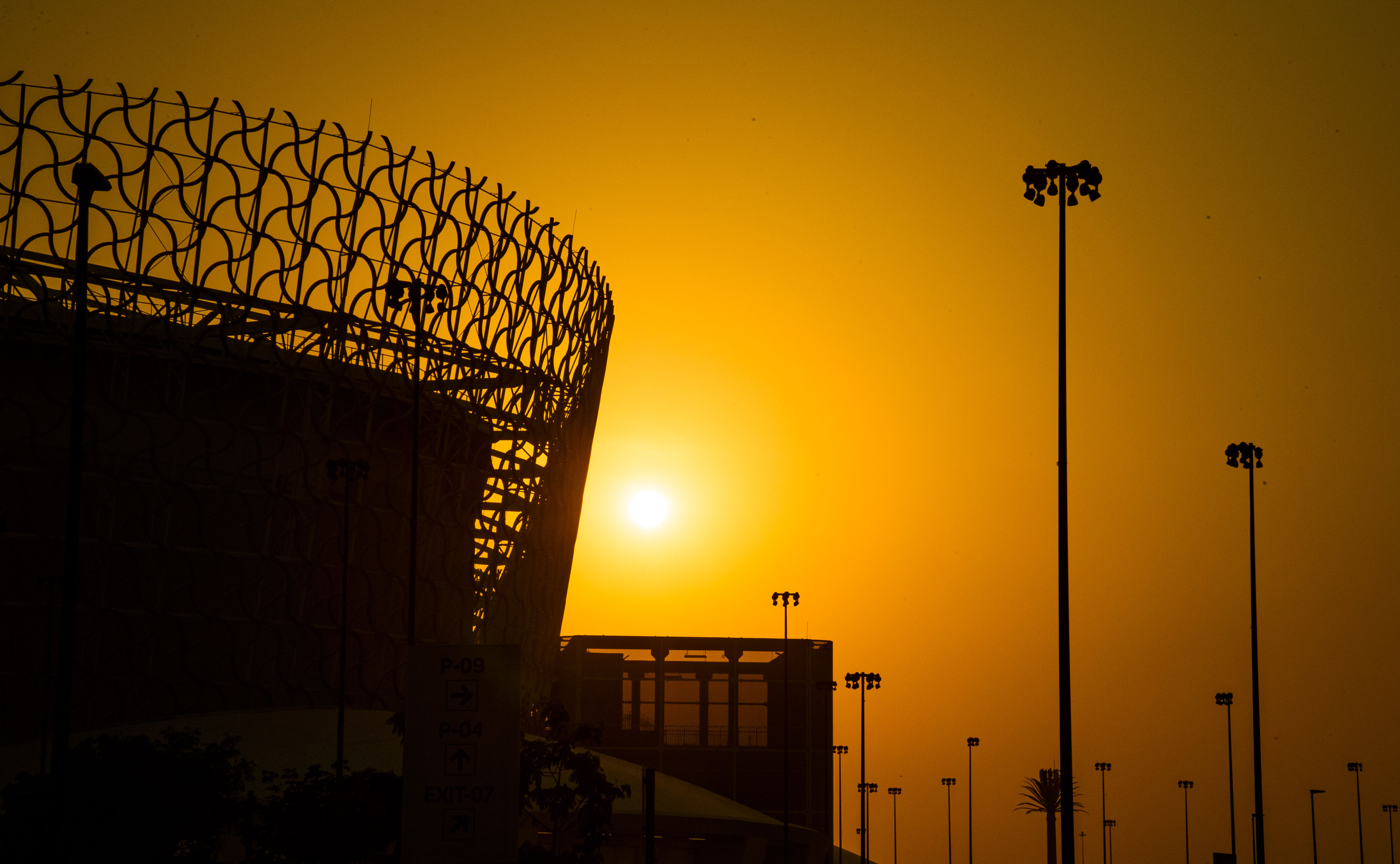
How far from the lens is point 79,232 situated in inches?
782

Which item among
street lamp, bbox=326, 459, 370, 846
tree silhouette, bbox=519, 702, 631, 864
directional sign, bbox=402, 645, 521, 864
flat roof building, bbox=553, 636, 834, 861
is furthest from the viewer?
flat roof building, bbox=553, 636, 834, 861

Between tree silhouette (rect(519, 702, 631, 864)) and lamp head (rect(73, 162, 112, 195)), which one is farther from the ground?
lamp head (rect(73, 162, 112, 195))

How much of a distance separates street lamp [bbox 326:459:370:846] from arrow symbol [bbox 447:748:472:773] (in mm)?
16354

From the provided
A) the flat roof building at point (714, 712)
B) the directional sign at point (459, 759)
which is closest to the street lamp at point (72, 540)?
the directional sign at point (459, 759)

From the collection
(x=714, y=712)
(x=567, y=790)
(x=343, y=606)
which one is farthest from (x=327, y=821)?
(x=714, y=712)

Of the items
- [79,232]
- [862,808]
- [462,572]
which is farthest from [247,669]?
[862,808]

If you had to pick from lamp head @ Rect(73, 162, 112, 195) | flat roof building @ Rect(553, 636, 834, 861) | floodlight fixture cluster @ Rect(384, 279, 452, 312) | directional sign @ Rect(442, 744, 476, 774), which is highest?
floodlight fixture cluster @ Rect(384, 279, 452, 312)

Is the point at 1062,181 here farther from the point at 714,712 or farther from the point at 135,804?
the point at 714,712

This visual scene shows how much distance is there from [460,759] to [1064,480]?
11298 millimetres

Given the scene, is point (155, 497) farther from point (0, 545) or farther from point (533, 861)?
point (533, 861)

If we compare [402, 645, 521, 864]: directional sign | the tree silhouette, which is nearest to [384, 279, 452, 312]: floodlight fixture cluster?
the tree silhouette

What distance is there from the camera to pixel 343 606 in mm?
39250

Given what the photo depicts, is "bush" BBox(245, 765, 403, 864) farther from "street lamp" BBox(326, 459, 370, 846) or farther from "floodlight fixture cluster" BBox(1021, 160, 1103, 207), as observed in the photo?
"floodlight fixture cluster" BBox(1021, 160, 1103, 207)

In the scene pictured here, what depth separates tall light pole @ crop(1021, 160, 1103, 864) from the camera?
779 inches
